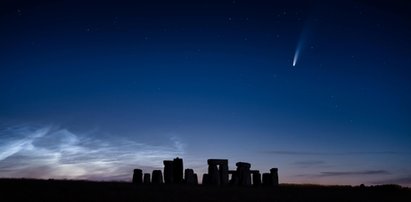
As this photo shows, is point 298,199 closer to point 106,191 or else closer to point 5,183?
point 106,191

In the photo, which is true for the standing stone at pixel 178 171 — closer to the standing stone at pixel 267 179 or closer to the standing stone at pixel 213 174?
the standing stone at pixel 213 174

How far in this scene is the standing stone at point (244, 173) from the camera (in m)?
26.7

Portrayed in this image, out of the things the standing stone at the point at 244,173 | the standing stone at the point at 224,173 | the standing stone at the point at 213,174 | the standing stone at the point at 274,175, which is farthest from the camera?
the standing stone at the point at 274,175

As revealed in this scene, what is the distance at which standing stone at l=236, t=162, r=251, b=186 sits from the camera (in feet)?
87.5

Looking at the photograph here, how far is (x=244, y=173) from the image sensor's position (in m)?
26.8

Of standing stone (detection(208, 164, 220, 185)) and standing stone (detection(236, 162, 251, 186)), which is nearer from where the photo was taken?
standing stone (detection(208, 164, 220, 185))

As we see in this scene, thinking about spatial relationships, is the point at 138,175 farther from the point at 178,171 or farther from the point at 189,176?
the point at 189,176

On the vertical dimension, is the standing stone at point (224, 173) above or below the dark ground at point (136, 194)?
above

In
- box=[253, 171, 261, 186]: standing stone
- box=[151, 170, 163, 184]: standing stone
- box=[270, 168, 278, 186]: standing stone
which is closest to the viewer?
box=[151, 170, 163, 184]: standing stone

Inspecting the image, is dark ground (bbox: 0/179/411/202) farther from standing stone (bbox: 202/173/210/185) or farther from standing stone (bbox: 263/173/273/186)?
standing stone (bbox: 263/173/273/186)

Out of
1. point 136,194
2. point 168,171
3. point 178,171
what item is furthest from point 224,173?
point 136,194

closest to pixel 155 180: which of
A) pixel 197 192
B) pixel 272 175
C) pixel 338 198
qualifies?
pixel 272 175

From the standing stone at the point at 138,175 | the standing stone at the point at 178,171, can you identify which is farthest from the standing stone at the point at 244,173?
the standing stone at the point at 138,175

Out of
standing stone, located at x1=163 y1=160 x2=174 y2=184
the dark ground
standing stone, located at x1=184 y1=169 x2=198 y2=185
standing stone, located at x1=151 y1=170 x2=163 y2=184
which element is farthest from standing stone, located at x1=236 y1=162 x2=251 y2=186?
the dark ground
